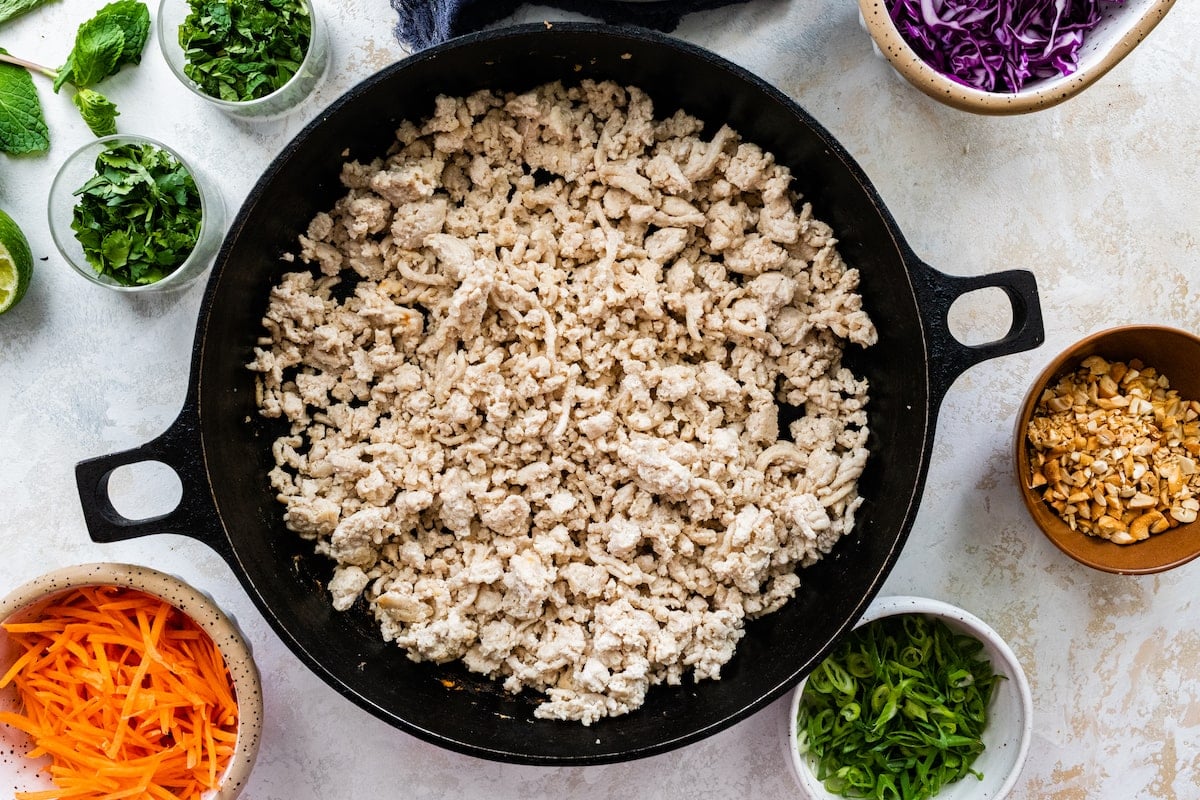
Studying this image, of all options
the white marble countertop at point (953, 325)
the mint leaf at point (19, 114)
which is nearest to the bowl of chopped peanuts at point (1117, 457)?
the white marble countertop at point (953, 325)

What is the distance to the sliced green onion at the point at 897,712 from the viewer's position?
1.99m

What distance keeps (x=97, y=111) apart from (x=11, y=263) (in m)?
0.37

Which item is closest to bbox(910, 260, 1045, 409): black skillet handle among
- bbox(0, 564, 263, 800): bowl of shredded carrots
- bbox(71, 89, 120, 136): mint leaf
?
bbox(0, 564, 263, 800): bowl of shredded carrots

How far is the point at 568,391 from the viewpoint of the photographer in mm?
1909

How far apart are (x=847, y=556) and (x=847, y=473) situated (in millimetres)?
178

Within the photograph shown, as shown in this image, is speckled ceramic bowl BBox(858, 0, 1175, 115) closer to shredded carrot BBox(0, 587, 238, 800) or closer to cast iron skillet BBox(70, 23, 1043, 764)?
cast iron skillet BBox(70, 23, 1043, 764)

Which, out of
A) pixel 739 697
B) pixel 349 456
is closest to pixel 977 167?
pixel 739 697

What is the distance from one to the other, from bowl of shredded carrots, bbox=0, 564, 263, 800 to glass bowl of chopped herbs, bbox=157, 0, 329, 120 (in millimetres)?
1016

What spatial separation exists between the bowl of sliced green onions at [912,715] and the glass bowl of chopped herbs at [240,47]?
5.58ft

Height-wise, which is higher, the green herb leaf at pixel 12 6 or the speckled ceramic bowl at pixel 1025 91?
the green herb leaf at pixel 12 6

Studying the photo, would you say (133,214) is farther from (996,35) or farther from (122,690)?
(996,35)

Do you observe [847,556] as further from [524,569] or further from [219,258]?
[219,258]

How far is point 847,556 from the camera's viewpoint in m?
1.96

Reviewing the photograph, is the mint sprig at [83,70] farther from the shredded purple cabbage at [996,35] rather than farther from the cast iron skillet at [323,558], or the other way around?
the shredded purple cabbage at [996,35]
